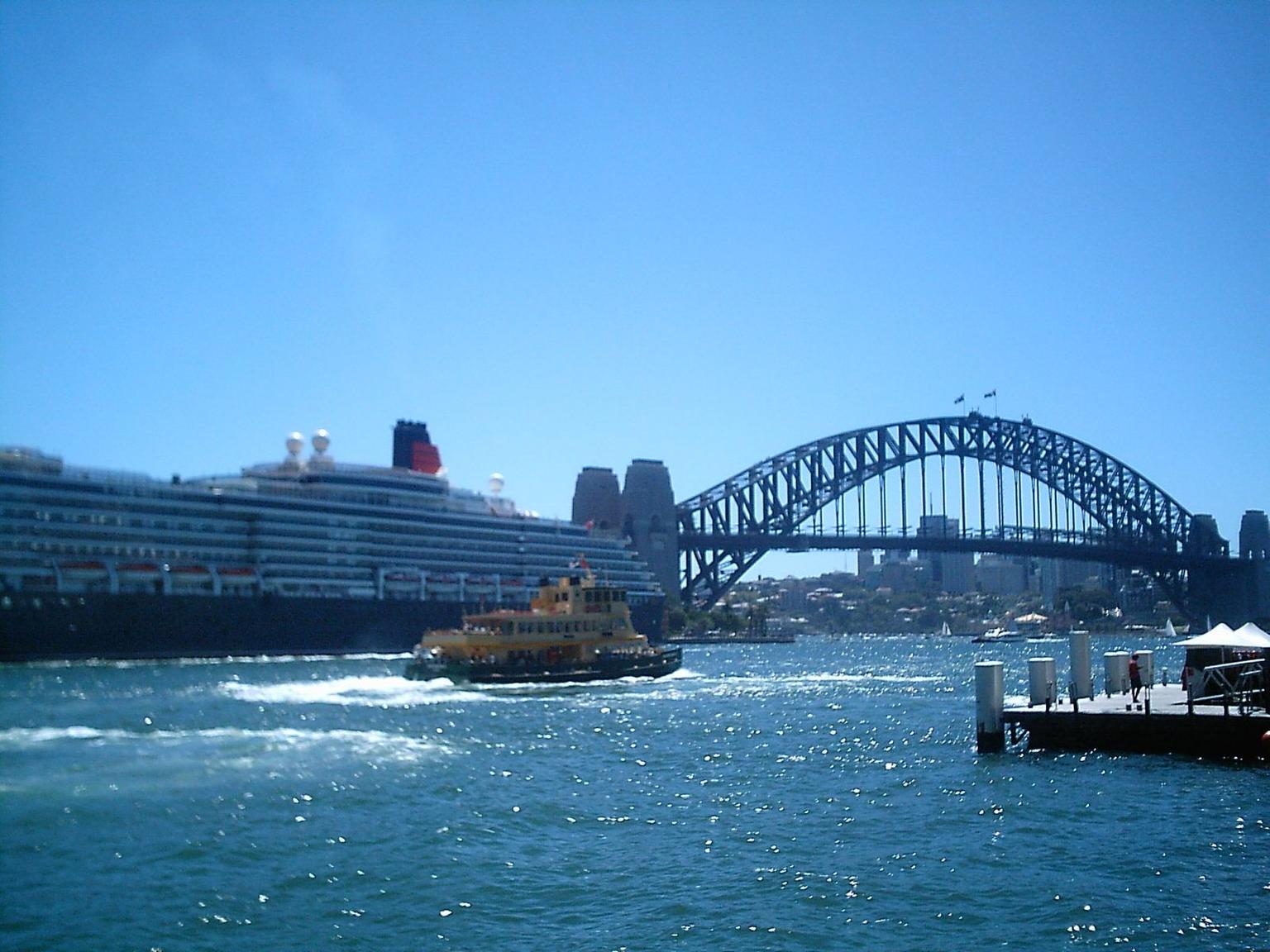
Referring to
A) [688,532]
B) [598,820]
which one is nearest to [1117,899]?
[598,820]

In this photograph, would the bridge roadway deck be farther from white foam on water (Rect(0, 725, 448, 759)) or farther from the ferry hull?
the ferry hull

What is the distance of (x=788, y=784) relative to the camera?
23969 mm

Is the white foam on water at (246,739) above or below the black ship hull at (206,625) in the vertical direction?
below

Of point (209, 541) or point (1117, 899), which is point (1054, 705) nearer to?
point (1117, 899)

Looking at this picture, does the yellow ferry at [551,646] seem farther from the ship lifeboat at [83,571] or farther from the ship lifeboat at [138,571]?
the ship lifeboat at [83,571]

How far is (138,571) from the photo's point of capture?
6069 centimetres

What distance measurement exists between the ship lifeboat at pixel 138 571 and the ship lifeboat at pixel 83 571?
84 centimetres

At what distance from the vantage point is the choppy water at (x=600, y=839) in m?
14.5

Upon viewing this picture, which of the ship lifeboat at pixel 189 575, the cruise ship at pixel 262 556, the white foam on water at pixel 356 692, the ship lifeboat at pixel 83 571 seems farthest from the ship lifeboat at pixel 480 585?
the white foam on water at pixel 356 692

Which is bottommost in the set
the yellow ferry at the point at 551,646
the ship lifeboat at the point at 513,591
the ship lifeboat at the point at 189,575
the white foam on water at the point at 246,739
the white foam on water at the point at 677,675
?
the white foam on water at the point at 677,675

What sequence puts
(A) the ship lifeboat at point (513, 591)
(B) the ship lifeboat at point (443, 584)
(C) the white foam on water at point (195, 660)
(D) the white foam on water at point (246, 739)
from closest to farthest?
(D) the white foam on water at point (246, 739) < (C) the white foam on water at point (195, 660) < (B) the ship lifeboat at point (443, 584) < (A) the ship lifeboat at point (513, 591)

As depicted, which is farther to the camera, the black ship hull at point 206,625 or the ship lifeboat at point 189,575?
the ship lifeboat at point 189,575

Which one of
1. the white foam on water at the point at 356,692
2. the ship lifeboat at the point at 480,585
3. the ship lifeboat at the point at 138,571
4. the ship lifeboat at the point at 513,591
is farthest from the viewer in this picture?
the ship lifeboat at the point at 513,591

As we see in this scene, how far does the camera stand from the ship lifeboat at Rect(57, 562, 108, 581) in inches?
2272
